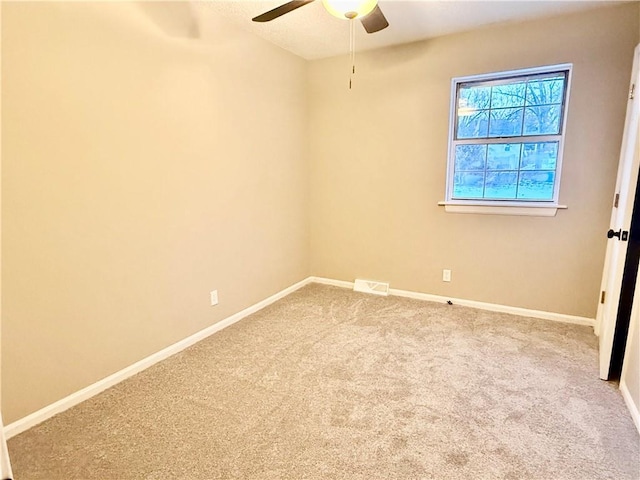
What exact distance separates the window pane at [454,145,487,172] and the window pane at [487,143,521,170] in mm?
58

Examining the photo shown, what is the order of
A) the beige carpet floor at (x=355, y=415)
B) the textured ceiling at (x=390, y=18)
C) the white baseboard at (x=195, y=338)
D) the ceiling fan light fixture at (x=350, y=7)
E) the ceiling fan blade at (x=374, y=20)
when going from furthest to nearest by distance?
1. the textured ceiling at (x=390, y=18)
2. the ceiling fan blade at (x=374, y=20)
3. the white baseboard at (x=195, y=338)
4. the ceiling fan light fixture at (x=350, y=7)
5. the beige carpet floor at (x=355, y=415)

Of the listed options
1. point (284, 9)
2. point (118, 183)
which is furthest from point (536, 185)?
point (118, 183)

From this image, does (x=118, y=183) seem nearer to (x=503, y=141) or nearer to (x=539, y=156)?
(x=503, y=141)

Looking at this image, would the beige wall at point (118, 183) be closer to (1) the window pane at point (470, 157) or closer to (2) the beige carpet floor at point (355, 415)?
(2) the beige carpet floor at point (355, 415)

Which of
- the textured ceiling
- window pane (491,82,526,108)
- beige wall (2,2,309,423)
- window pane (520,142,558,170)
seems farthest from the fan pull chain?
window pane (520,142,558,170)

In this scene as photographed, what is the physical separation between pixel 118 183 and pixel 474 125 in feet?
9.66

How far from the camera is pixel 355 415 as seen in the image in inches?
73.0

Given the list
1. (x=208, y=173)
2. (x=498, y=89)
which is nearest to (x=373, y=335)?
(x=208, y=173)

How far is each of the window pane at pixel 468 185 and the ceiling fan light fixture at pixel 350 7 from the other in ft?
6.52

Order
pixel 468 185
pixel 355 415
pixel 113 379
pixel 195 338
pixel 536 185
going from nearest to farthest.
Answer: pixel 355 415 → pixel 113 379 → pixel 195 338 → pixel 536 185 → pixel 468 185

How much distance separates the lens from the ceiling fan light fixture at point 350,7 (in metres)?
1.69

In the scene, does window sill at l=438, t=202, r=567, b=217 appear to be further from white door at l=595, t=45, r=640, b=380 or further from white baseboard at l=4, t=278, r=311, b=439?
white baseboard at l=4, t=278, r=311, b=439

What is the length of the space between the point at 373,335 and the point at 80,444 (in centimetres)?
195

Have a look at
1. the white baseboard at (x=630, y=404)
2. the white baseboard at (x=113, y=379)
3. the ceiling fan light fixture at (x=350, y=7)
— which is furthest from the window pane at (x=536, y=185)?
the white baseboard at (x=113, y=379)
